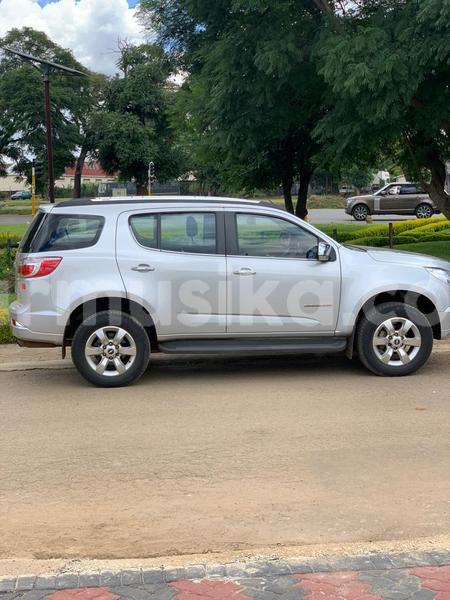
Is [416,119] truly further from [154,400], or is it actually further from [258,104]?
[154,400]

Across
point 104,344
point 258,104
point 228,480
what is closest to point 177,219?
point 104,344

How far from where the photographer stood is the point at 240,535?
13.0ft

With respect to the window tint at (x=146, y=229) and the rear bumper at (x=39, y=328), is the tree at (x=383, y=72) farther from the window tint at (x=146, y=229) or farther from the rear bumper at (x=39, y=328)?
the rear bumper at (x=39, y=328)

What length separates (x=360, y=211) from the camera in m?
37.5

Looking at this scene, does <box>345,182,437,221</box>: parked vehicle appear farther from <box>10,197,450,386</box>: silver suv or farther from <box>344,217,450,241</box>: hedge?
<box>10,197,450,386</box>: silver suv

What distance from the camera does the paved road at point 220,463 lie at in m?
4.03

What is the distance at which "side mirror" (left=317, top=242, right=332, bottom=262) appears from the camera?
23.7 ft

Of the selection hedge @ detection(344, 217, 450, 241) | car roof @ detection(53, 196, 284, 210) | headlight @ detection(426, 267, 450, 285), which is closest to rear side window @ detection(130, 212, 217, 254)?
car roof @ detection(53, 196, 284, 210)

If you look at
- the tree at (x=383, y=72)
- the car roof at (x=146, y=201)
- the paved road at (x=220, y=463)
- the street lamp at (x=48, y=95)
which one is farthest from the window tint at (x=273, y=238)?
the street lamp at (x=48, y=95)

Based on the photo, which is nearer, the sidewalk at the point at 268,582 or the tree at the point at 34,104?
the sidewalk at the point at 268,582

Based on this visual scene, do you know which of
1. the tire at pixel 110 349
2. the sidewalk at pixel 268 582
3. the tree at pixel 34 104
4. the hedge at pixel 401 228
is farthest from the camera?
the tree at pixel 34 104

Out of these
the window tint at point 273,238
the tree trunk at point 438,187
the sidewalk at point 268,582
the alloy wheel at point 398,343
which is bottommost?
the sidewalk at point 268,582

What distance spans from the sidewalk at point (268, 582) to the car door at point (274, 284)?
12.4ft

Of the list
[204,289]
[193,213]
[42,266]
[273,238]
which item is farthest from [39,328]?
[273,238]
